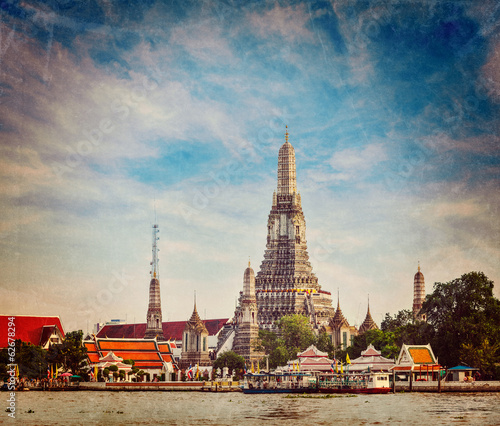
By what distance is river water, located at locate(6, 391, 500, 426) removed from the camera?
48.6 m

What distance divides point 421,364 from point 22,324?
2055 inches

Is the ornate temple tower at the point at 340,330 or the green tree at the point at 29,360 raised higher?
the ornate temple tower at the point at 340,330

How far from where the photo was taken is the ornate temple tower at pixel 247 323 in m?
118

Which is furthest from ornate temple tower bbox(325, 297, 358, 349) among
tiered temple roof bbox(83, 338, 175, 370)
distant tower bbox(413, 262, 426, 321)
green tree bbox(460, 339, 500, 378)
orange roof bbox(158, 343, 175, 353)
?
green tree bbox(460, 339, 500, 378)

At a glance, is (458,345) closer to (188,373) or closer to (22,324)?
(188,373)

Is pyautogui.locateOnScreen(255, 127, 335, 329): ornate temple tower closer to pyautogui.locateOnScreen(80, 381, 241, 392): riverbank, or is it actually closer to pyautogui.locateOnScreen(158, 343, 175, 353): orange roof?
pyautogui.locateOnScreen(158, 343, 175, 353): orange roof

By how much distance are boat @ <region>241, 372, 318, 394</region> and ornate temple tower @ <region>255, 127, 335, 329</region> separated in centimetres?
4302

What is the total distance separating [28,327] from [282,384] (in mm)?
42945

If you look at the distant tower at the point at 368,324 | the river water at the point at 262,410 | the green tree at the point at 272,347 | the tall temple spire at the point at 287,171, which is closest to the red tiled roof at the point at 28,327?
the green tree at the point at 272,347

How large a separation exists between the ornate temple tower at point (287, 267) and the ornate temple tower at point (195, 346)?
1062 centimetres

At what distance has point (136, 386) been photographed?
89.2 meters

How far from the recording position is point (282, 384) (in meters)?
79.4

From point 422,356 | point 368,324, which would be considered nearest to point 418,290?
point 368,324

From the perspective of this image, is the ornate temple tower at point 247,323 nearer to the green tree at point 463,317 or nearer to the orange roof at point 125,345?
the orange roof at point 125,345
